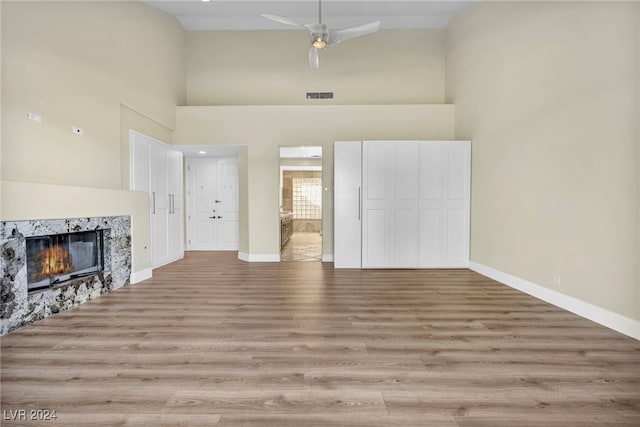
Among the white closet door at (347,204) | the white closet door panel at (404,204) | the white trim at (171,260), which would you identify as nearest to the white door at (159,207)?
the white trim at (171,260)

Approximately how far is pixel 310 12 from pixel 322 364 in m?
6.38

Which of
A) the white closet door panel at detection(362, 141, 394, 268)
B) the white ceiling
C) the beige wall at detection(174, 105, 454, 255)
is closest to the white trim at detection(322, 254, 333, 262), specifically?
the beige wall at detection(174, 105, 454, 255)

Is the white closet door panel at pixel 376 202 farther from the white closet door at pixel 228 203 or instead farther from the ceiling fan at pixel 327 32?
the white closet door at pixel 228 203

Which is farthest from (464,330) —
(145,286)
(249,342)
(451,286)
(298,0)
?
(298,0)

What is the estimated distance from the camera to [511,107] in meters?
4.14

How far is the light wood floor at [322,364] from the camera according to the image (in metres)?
1.67

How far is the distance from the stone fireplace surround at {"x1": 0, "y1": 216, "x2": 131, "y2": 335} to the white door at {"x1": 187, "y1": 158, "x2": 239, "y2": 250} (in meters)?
3.36

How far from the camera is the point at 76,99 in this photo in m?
3.60

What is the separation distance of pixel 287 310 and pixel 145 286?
2.43 metres

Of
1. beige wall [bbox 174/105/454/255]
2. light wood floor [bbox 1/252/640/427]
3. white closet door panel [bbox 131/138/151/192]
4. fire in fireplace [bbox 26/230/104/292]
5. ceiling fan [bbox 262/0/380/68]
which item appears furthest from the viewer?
beige wall [bbox 174/105/454/255]

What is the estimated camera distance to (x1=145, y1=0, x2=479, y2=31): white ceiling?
220 inches

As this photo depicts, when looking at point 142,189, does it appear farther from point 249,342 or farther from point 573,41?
point 573,41

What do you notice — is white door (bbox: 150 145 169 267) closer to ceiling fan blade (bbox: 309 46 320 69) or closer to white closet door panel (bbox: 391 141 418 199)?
ceiling fan blade (bbox: 309 46 320 69)

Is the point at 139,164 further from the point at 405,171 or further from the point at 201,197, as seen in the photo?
the point at 405,171
